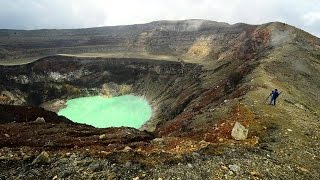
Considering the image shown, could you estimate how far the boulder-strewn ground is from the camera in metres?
21.0

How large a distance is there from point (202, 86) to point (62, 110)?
39175 mm

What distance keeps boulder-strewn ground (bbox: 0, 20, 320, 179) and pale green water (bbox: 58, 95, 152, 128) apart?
2990mm

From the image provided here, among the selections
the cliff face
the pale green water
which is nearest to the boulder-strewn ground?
the cliff face

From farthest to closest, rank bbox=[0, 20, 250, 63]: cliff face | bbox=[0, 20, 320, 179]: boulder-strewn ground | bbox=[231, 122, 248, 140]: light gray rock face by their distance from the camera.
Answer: bbox=[0, 20, 250, 63]: cliff face
bbox=[231, 122, 248, 140]: light gray rock face
bbox=[0, 20, 320, 179]: boulder-strewn ground

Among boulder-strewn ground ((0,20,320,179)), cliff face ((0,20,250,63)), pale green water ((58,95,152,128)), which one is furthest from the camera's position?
cliff face ((0,20,250,63))

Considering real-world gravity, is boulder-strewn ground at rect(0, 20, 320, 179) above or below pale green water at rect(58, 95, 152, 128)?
above

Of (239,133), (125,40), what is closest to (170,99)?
(125,40)

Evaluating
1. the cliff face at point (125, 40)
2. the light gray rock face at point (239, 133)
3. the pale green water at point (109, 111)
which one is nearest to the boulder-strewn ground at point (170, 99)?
the cliff face at point (125, 40)

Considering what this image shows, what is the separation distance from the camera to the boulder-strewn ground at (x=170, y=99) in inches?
829

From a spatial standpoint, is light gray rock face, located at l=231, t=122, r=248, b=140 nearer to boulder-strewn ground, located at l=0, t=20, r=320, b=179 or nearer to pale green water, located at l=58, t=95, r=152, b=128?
boulder-strewn ground, located at l=0, t=20, r=320, b=179

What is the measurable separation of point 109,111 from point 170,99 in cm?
1620

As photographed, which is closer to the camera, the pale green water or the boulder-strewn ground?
the boulder-strewn ground

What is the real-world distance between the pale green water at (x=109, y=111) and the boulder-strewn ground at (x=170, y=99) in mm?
2990

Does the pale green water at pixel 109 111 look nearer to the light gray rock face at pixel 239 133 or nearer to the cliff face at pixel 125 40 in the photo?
the cliff face at pixel 125 40
